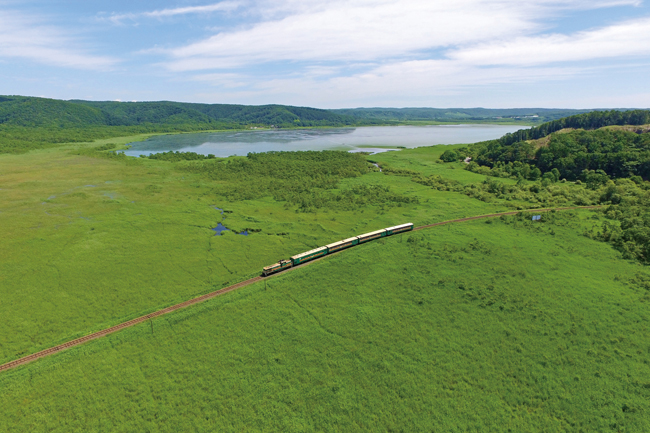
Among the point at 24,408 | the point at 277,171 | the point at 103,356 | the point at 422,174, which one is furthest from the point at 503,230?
the point at 277,171

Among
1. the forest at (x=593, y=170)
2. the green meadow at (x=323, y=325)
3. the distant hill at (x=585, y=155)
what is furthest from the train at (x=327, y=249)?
the distant hill at (x=585, y=155)

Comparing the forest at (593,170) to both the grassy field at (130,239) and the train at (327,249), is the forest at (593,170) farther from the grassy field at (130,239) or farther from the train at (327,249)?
the train at (327,249)

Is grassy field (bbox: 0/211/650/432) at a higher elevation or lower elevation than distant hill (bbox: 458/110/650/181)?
lower

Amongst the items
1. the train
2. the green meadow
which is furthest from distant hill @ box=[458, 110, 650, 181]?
the train

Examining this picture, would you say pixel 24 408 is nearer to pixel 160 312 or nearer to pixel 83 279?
pixel 160 312

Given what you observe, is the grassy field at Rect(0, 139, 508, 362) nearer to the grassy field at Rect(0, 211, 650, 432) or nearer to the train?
the train

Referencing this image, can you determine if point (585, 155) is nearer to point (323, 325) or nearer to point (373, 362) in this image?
point (373, 362)
